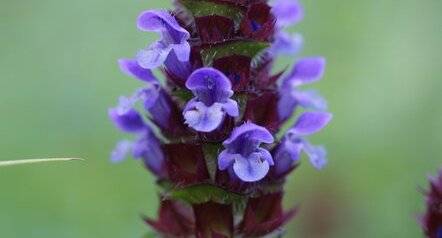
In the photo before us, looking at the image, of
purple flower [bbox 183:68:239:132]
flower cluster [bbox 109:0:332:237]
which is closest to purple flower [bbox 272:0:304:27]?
flower cluster [bbox 109:0:332:237]

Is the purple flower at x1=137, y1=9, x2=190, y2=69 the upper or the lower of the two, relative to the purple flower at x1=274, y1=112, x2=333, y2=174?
upper

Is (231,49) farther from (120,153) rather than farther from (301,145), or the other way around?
(120,153)

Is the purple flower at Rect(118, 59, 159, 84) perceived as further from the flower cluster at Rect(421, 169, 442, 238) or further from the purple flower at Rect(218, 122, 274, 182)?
the flower cluster at Rect(421, 169, 442, 238)

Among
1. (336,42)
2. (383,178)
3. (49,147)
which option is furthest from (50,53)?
(383,178)

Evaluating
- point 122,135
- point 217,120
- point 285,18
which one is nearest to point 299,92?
point 285,18

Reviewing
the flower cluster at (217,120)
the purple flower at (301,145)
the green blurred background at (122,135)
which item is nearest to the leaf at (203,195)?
the flower cluster at (217,120)

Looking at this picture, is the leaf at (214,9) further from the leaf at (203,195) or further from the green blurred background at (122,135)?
the green blurred background at (122,135)
